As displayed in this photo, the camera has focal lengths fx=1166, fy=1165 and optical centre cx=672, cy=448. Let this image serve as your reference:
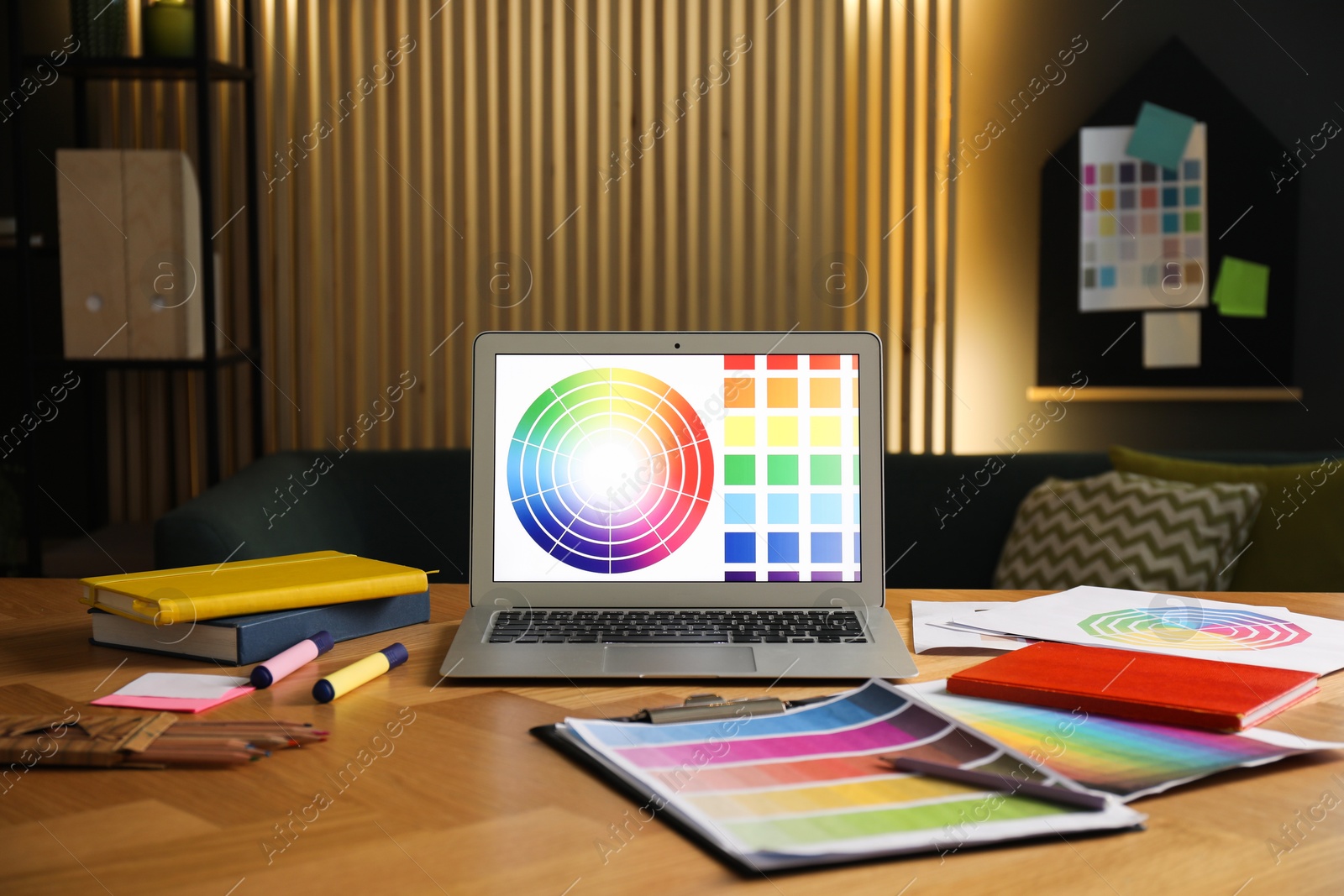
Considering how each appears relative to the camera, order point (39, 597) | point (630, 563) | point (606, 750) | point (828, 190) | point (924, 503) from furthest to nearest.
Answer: point (828, 190) → point (924, 503) → point (39, 597) → point (630, 563) → point (606, 750)

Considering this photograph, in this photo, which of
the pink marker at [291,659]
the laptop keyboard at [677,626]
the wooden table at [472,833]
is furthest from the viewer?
the laptop keyboard at [677,626]

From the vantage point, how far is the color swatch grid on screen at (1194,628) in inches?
41.4

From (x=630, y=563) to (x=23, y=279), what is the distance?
1999 mm

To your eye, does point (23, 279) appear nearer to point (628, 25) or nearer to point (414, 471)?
point (414, 471)

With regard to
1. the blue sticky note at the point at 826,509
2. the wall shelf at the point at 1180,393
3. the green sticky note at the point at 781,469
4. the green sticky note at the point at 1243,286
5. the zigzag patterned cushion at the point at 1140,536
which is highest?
the green sticky note at the point at 1243,286

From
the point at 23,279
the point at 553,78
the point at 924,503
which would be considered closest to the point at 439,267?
the point at 553,78

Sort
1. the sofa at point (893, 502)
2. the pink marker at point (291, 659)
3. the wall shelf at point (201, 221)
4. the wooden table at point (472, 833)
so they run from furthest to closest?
the wall shelf at point (201, 221)
the sofa at point (893, 502)
the pink marker at point (291, 659)
the wooden table at point (472, 833)

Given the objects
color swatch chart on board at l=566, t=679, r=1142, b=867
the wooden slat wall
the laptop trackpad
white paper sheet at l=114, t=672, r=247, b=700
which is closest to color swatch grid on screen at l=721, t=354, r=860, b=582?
the laptop trackpad

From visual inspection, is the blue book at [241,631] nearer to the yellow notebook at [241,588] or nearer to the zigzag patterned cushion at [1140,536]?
the yellow notebook at [241,588]

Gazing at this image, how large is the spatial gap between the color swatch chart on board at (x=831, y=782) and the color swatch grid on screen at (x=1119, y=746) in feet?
0.12

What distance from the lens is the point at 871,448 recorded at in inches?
45.5

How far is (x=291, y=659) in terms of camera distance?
0.95m

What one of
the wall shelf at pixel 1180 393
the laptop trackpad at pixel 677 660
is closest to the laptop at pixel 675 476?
the laptop trackpad at pixel 677 660

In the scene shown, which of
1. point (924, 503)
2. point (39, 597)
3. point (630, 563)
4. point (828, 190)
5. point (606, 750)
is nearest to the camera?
point (606, 750)
